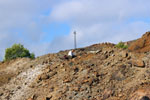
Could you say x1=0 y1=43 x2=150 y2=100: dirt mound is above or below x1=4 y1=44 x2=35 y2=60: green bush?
below

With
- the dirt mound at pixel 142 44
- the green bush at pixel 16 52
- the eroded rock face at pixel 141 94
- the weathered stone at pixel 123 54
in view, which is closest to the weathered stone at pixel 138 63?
the weathered stone at pixel 123 54

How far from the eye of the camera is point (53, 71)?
2214cm

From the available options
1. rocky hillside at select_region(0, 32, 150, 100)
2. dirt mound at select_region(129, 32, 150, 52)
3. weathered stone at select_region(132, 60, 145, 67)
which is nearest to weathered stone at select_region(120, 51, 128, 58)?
rocky hillside at select_region(0, 32, 150, 100)

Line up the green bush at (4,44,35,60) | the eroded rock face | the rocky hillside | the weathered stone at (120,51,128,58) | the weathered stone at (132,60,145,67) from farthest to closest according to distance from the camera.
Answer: the green bush at (4,44,35,60), the weathered stone at (120,51,128,58), the weathered stone at (132,60,145,67), the rocky hillside, the eroded rock face

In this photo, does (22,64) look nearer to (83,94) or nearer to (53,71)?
(53,71)

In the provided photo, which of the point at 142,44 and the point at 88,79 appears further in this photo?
the point at 142,44

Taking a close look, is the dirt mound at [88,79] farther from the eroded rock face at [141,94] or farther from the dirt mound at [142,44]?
the dirt mound at [142,44]

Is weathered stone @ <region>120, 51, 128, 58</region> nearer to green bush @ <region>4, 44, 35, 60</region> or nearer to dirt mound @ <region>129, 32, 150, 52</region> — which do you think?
dirt mound @ <region>129, 32, 150, 52</region>

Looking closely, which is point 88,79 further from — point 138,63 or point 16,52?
point 16,52

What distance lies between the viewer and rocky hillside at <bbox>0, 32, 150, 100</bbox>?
1772 centimetres

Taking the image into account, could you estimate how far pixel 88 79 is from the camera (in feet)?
63.5

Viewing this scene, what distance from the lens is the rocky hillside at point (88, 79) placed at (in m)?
17.7

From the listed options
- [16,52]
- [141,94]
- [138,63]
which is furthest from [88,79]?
[16,52]

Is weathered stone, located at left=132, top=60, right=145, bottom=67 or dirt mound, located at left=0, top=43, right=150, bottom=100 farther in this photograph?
weathered stone, located at left=132, top=60, right=145, bottom=67
